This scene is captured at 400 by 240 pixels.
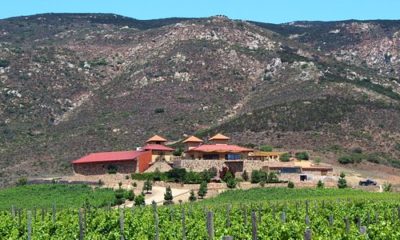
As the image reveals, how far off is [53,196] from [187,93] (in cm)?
6137

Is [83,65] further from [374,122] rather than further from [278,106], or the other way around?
[374,122]

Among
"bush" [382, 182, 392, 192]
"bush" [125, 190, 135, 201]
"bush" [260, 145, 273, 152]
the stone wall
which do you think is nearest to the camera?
"bush" [125, 190, 135, 201]

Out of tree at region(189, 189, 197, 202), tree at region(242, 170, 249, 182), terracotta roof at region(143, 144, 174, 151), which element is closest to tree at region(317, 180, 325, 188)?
tree at region(242, 170, 249, 182)

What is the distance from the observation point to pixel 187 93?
129750 millimetres

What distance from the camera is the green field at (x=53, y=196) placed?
210 feet

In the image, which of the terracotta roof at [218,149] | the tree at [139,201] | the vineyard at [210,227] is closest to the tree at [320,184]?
the terracotta roof at [218,149]

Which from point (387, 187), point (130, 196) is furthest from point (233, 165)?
point (387, 187)

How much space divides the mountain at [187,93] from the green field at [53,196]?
648 inches

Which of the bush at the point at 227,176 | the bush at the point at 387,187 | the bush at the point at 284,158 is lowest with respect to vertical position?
the bush at the point at 387,187

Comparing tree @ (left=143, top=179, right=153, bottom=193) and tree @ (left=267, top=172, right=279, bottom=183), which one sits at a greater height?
tree @ (left=267, top=172, right=279, bottom=183)

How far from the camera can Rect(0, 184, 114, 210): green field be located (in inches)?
2520

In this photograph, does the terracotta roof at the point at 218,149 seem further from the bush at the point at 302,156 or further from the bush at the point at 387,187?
the bush at the point at 387,187

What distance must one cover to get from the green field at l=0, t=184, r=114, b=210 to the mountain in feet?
54.0

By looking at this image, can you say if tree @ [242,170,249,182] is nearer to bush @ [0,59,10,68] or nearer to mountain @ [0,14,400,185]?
mountain @ [0,14,400,185]
